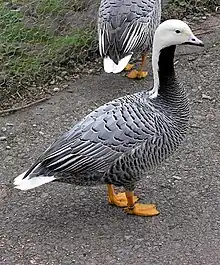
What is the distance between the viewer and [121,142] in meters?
3.46

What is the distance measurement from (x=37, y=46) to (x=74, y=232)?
2365mm

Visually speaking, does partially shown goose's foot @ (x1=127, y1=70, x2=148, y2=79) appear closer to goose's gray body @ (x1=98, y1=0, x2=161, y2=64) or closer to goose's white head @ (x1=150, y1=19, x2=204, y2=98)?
goose's gray body @ (x1=98, y1=0, x2=161, y2=64)

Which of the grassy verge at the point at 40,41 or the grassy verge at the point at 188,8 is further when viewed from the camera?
the grassy verge at the point at 188,8

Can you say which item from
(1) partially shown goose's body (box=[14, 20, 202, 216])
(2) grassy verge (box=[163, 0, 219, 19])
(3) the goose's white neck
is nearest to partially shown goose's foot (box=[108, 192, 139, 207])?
(1) partially shown goose's body (box=[14, 20, 202, 216])

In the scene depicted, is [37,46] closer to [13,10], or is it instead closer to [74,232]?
[13,10]

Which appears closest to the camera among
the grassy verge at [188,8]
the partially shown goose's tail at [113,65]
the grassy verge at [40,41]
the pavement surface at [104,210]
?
the pavement surface at [104,210]

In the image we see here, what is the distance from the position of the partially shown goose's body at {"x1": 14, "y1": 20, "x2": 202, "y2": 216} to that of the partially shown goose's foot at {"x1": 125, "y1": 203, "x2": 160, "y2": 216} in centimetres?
17

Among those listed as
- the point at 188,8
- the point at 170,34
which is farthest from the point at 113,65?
the point at 188,8

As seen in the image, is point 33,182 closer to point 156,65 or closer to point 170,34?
point 156,65

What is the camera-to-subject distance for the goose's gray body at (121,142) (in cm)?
346

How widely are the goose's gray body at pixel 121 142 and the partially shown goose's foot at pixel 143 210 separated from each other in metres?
0.18

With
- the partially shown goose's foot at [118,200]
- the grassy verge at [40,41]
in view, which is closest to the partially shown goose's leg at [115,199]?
the partially shown goose's foot at [118,200]

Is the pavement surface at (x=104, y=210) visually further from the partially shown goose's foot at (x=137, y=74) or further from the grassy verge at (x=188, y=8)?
the grassy verge at (x=188, y=8)

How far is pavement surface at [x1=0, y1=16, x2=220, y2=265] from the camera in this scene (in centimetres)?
345
